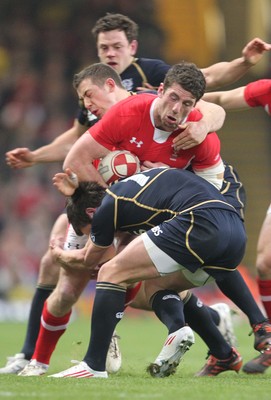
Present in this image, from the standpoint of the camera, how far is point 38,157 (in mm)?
8578

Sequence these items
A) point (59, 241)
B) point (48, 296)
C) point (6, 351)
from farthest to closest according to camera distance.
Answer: point (6, 351) → point (48, 296) → point (59, 241)

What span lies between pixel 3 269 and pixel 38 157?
8.17 meters

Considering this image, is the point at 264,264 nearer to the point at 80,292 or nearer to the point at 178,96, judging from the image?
the point at 80,292

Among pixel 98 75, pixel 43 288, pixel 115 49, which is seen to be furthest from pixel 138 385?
pixel 115 49

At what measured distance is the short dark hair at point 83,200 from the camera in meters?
6.80

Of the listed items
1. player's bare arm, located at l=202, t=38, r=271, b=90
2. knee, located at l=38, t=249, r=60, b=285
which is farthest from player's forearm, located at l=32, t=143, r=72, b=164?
player's bare arm, located at l=202, t=38, r=271, b=90

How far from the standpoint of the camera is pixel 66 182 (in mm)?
6680

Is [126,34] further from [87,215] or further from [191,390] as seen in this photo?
[191,390]

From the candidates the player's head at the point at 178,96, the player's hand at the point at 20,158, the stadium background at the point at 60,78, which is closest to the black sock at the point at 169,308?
the player's head at the point at 178,96

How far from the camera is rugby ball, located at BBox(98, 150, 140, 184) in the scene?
681 cm

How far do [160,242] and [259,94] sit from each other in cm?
214

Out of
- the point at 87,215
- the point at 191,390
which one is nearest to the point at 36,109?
the point at 87,215

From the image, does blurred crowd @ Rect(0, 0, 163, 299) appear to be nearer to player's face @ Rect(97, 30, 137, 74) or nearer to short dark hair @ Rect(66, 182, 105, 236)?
player's face @ Rect(97, 30, 137, 74)

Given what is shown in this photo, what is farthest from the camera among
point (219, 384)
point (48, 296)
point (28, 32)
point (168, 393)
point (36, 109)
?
point (28, 32)
